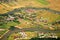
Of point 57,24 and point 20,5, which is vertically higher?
point 20,5

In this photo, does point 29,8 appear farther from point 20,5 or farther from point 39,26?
point 39,26

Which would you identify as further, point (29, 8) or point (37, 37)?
point (29, 8)

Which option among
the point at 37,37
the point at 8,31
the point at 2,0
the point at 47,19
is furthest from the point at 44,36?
the point at 2,0

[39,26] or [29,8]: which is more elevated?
[29,8]

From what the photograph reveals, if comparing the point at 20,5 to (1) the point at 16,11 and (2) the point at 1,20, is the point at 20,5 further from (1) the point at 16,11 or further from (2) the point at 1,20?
(2) the point at 1,20

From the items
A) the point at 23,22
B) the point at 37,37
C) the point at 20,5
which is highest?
the point at 20,5

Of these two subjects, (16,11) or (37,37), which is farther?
(16,11)

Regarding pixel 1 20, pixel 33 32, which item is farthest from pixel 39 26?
pixel 1 20

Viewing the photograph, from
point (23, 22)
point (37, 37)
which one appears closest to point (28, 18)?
point (23, 22)
